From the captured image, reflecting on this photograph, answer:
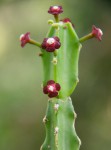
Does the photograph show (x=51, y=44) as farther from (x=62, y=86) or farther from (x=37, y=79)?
(x=37, y=79)

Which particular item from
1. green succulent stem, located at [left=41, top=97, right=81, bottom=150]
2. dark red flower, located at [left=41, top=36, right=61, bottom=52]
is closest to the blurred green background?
green succulent stem, located at [left=41, top=97, right=81, bottom=150]

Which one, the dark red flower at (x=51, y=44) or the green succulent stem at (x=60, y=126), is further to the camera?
the green succulent stem at (x=60, y=126)

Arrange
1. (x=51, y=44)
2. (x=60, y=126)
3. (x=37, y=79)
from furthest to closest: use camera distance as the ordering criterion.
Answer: (x=37, y=79), (x=60, y=126), (x=51, y=44)

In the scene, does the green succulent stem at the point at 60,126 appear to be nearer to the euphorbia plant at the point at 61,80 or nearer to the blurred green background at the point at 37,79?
the euphorbia plant at the point at 61,80

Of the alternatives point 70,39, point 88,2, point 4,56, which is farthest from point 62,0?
point 70,39

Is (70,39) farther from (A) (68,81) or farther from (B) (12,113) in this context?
(B) (12,113)

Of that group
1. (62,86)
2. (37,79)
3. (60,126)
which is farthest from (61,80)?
(37,79)

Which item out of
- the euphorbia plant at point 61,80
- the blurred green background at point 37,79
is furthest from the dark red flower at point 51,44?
the blurred green background at point 37,79
